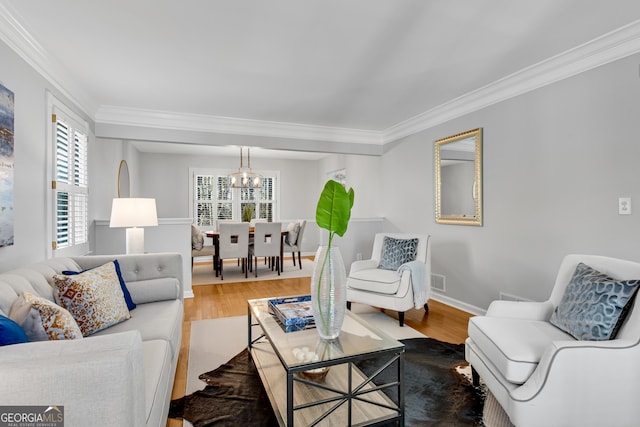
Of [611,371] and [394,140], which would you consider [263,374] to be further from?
[394,140]


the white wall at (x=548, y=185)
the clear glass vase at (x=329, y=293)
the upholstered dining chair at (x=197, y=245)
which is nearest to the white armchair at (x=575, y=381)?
the clear glass vase at (x=329, y=293)

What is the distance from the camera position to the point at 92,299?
192 cm

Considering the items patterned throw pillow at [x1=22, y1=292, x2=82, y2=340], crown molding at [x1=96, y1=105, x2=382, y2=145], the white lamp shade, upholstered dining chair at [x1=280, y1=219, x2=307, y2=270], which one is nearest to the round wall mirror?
crown molding at [x1=96, y1=105, x2=382, y2=145]

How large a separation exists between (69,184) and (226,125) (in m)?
1.94

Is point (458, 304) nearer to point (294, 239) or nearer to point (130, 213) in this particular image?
point (294, 239)

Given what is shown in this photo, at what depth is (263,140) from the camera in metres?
4.66

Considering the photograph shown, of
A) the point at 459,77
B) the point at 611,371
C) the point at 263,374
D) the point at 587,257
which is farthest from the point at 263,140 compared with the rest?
the point at 611,371

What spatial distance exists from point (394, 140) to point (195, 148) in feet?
13.6

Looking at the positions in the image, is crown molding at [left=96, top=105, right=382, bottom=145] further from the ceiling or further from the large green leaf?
the large green leaf

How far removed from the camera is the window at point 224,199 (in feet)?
25.7

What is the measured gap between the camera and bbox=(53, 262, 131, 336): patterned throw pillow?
1.84 m

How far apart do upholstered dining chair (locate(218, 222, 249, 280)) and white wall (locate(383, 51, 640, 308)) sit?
306 cm

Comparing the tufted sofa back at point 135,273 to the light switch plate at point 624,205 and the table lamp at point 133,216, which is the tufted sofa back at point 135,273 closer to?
the table lamp at point 133,216

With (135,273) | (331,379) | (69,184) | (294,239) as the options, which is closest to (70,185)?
(69,184)
